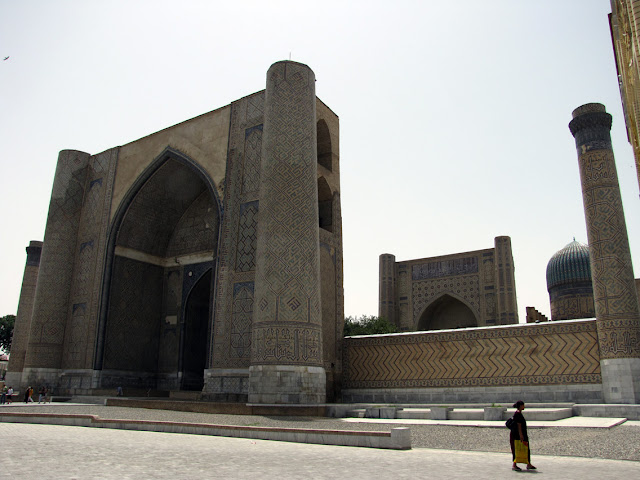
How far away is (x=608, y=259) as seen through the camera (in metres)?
8.71

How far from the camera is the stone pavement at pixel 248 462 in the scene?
285cm

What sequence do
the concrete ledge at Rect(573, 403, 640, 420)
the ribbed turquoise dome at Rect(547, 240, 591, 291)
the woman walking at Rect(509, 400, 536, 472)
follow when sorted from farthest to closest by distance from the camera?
the ribbed turquoise dome at Rect(547, 240, 591, 291), the concrete ledge at Rect(573, 403, 640, 420), the woman walking at Rect(509, 400, 536, 472)

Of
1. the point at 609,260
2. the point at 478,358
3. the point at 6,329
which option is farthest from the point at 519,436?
the point at 6,329

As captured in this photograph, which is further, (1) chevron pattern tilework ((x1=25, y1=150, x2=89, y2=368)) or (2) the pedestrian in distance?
(1) chevron pattern tilework ((x1=25, y1=150, x2=89, y2=368))

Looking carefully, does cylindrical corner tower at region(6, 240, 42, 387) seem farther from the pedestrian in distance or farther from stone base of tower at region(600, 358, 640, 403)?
stone base of tower at region(600, 358, 640, 403)

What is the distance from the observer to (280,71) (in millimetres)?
10039

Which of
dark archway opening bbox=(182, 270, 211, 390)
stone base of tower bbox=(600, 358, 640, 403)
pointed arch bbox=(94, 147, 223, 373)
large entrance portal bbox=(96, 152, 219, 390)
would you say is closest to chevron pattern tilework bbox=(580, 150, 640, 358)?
stone base of tower bbox=(600, 358, 640, 403)

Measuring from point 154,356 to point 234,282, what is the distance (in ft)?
14.4

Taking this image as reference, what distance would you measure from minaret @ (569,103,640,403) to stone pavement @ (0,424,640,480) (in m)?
4.95

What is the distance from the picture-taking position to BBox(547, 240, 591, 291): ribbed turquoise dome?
17.8 metres

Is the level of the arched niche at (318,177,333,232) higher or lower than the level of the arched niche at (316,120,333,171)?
lower

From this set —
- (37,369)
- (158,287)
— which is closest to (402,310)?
(158,287)

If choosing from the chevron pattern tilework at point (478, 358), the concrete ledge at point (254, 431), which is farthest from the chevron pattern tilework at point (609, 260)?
the concrete ledge at point (254, 431)

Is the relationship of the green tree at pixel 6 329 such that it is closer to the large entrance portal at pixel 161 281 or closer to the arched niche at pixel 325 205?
the large entrance portal at pixel 161 281
